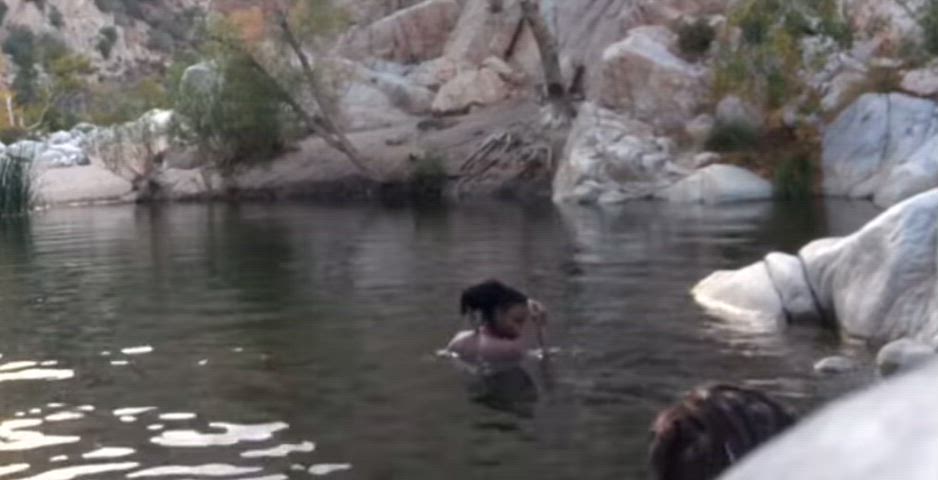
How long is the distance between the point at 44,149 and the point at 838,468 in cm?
7076

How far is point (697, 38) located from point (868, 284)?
108 ft

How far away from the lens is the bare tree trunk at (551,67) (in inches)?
1956

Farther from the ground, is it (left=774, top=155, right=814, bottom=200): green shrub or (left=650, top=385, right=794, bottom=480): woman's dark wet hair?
(left=650, top=385, right=794, bottom=480): woman's dark wet hair

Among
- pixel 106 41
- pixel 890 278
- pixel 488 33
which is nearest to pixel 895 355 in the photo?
pixel 890 278

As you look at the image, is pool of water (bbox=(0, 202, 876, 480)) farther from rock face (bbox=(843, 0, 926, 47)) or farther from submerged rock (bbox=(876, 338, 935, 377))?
rock face (bbox=(843, 0, 926, 47))

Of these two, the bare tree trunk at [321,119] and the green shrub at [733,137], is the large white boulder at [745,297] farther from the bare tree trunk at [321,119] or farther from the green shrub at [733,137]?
the bare tree trunk at [321,119]

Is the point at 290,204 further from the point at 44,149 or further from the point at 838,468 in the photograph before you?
the point at 838,468

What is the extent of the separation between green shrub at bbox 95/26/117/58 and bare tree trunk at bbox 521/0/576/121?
239 feet

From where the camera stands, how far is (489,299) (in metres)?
14.8

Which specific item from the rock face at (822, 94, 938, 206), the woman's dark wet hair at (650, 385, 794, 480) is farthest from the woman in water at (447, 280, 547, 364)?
the rock face at (822, 94, 938, 206)

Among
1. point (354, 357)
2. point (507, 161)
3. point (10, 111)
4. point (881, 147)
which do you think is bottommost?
point (354, 357)

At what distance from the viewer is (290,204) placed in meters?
48.9

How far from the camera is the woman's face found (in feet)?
48.9

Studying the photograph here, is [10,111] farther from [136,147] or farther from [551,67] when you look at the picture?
[551,67]
